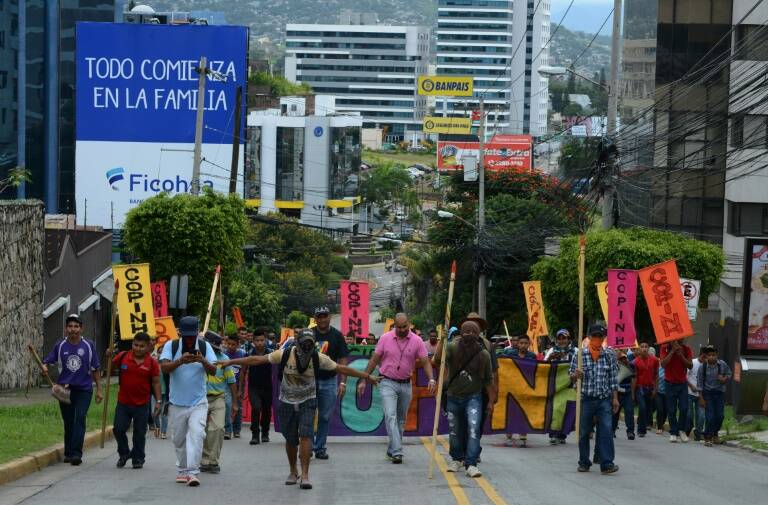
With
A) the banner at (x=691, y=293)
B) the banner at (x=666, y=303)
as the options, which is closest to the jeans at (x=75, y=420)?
the banner at (x=666, y=303)

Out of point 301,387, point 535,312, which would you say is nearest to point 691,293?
point 535,312

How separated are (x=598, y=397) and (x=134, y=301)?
8.83 metres

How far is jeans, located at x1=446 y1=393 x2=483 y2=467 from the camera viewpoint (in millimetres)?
14211

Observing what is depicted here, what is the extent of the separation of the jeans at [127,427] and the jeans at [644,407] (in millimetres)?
9654

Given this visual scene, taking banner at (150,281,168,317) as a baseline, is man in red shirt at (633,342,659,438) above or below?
below

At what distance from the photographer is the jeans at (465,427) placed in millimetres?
14211

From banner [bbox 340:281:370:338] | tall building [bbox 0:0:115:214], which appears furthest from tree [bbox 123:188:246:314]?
tall building [bbox 0:0:115:214]

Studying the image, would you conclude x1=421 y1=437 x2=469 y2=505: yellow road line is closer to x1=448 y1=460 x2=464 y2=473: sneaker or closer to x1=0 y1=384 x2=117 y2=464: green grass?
x1=448 y1=460 x2=464 y2=473: sneaker

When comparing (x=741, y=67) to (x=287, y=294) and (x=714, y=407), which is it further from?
(x=287, y=294)

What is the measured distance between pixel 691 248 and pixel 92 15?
1759 inches

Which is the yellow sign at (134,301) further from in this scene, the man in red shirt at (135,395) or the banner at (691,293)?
the banner at (691,293)

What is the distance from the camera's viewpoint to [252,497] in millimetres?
12633

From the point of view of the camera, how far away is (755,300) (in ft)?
68.8

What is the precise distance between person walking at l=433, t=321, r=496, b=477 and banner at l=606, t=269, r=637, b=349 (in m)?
6.96
